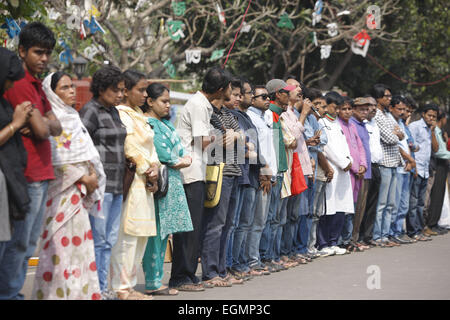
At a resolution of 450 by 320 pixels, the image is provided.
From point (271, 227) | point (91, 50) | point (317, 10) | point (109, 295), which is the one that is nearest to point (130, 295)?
point (109, 295)

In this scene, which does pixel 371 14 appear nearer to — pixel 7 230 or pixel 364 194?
pixel 364 194

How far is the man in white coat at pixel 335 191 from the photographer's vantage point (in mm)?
11078

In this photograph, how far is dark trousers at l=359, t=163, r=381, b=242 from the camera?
39.6 ft

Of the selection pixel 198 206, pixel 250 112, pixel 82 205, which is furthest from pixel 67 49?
pixel 82 205

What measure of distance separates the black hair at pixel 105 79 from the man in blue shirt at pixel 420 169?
7.34 m

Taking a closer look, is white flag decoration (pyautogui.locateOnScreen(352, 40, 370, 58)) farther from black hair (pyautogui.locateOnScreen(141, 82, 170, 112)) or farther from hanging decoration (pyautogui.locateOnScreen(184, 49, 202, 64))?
black hair (pyautogui.locateOnScreen(141, 82, 170, 112))

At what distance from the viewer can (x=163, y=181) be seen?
7.47m

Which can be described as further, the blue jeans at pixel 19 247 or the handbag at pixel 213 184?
the handbag at pixel 213 184

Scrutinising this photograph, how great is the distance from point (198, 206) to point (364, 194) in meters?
4.33

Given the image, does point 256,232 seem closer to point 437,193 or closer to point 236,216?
point 236,216

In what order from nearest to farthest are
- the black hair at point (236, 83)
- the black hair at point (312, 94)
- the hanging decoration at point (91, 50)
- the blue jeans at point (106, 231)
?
the blue jeans at point (106, 231) < the black hair at point (236, 83) < the black hair at point (312, 94) < the hanging decoration at point (91, 50)

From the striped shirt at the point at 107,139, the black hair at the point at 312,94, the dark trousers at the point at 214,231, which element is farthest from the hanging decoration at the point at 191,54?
the striped shirt at the point at 107,139

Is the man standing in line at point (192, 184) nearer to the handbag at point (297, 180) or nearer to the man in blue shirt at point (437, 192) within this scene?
the handbag at point (297, 180)

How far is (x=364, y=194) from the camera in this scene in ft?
38.7
